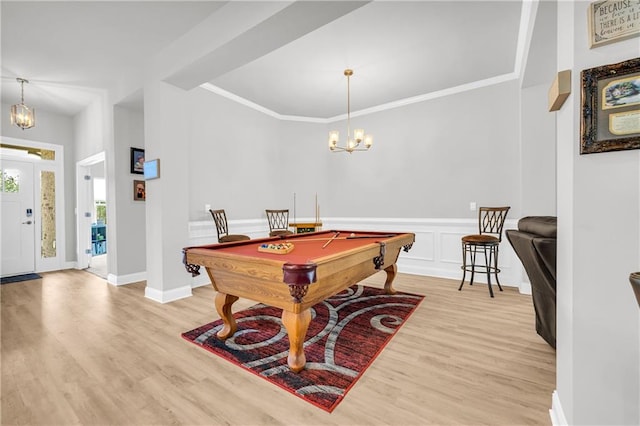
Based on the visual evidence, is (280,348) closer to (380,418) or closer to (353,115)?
(380,418)

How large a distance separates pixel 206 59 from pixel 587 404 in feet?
12.3

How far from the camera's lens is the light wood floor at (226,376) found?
4.79ft

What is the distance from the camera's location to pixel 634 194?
3.49 ft

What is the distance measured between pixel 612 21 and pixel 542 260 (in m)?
1.19

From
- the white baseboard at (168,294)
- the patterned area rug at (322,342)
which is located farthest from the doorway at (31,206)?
the patterned area rug at (322,342)

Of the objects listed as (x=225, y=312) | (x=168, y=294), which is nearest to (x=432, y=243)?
(x=225, y=312)

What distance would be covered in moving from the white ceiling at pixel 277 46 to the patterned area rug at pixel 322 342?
103 inches

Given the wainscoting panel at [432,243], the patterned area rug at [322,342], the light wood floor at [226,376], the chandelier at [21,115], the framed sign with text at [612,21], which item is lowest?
the light wood floor at [226,376]

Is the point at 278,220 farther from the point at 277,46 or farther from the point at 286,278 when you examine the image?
the point at 286,278

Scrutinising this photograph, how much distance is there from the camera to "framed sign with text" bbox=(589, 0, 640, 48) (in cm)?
106

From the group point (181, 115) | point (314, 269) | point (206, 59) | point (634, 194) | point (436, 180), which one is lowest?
point (314, 269)

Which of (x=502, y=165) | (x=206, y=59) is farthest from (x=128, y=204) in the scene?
(x=502, y=165)

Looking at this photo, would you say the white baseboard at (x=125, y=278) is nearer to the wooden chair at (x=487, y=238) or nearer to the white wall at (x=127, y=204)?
the white wall at (x=127, y=204)

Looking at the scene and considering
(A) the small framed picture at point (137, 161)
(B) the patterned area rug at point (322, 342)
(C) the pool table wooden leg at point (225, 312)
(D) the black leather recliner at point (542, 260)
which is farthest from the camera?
(A) the small framed picture at point (137, 161)
